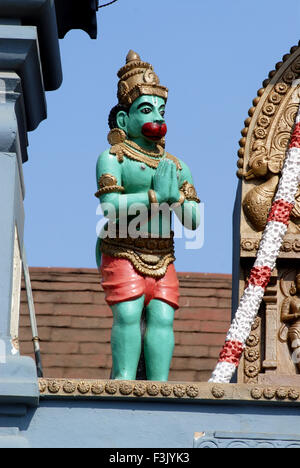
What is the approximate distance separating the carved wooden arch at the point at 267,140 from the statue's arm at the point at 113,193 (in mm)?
896

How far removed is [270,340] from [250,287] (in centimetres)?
54

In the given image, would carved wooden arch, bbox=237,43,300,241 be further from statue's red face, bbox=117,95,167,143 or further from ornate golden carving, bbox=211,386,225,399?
ornate golden carving, bbox=211,386,225,399

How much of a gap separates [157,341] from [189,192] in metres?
0.98

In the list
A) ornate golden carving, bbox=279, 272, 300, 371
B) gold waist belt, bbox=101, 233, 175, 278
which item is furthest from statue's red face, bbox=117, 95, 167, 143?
ornate golden carving, bbox=279, 272, 300, 371

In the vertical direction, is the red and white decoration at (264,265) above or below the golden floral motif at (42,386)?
above

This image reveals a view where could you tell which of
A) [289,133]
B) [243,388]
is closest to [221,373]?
[243,388]

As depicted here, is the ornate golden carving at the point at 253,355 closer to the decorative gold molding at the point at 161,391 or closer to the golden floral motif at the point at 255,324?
the golden floral motif at the point at 255,324

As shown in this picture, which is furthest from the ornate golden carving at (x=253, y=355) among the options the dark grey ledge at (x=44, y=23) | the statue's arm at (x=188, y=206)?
the dark grey ledge at (x=44, y=23)

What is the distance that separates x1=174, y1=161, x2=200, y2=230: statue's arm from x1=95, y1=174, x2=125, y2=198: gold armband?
0.39 m

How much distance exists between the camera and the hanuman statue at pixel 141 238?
360 inches

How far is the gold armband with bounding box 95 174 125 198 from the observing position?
9234mm
